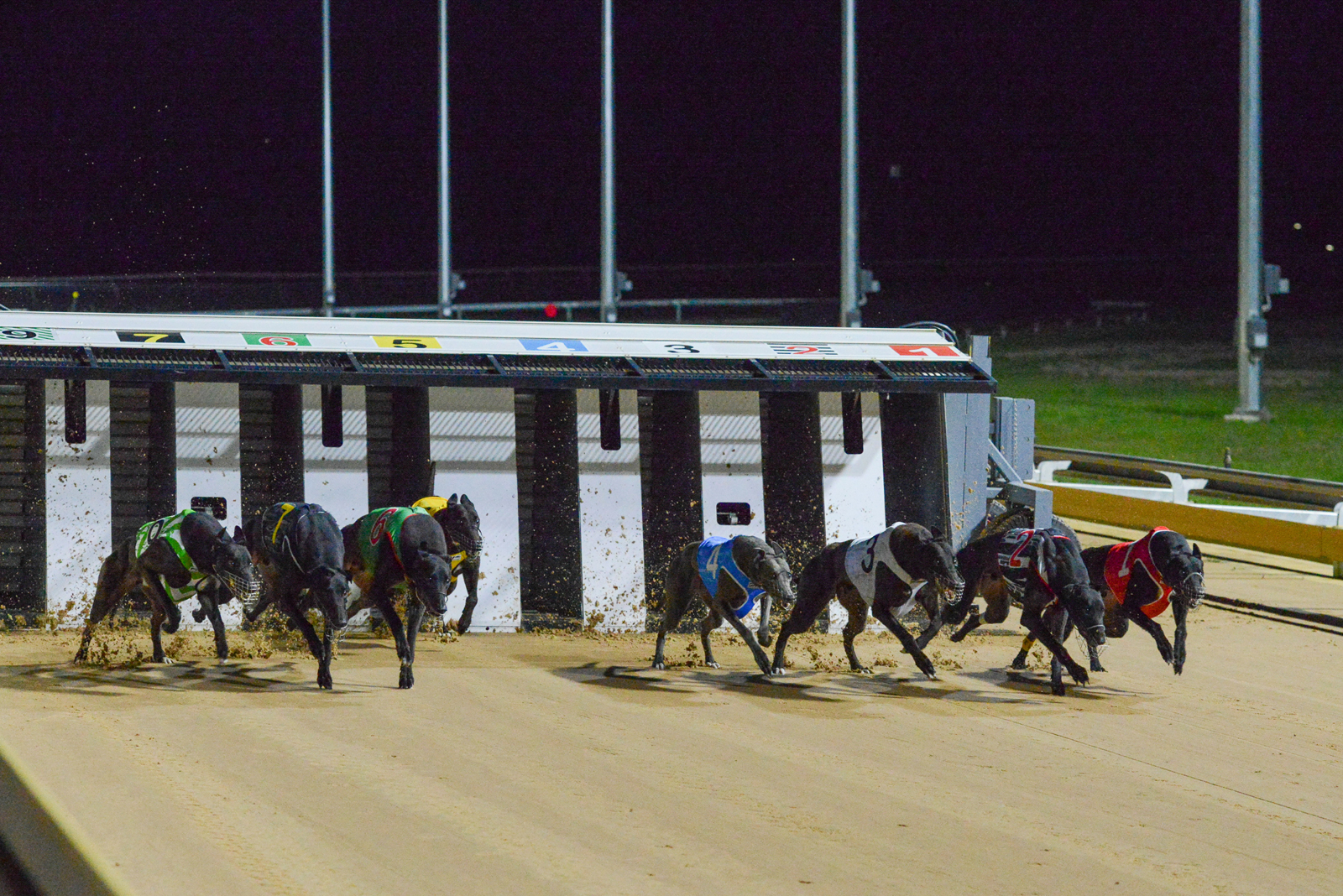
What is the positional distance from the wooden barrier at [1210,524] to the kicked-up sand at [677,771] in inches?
162

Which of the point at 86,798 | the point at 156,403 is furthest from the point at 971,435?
the point at 86,798

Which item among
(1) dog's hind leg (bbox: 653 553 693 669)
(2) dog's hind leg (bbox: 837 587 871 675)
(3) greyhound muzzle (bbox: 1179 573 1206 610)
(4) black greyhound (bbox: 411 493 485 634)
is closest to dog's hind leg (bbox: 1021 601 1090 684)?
(3) greyhound muzzle (bbox: 1179 573 1206 610)

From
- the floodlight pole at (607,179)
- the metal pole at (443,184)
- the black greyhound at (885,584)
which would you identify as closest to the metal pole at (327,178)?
the metal pole at (443,184)

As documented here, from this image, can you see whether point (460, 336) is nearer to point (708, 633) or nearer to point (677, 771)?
point (708, 633)

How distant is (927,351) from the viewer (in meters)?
8.64

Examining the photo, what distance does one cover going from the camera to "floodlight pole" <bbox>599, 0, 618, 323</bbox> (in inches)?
843

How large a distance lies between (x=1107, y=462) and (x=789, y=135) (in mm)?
29787

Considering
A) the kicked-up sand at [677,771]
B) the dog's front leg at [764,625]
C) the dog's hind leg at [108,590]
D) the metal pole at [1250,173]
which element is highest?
the metal pole at [1250,173]

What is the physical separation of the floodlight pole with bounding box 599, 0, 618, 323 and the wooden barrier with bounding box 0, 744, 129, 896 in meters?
16.9

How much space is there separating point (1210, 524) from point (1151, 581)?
20.8 ft

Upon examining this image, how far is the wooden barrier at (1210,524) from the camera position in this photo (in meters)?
11.8

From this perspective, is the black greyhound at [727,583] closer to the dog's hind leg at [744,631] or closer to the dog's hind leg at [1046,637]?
the dog's hind leg at [744,631]

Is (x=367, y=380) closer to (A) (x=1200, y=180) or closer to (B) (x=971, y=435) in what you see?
(B) (x=971, y=435)

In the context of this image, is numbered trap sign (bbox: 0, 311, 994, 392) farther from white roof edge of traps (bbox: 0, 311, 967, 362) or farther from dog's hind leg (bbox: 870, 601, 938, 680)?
dog's hind leg (bbox: 870, 601, 938, 680)
